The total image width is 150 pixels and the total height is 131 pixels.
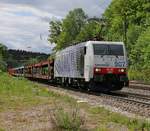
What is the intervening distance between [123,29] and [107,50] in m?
55.5

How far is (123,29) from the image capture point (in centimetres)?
8469

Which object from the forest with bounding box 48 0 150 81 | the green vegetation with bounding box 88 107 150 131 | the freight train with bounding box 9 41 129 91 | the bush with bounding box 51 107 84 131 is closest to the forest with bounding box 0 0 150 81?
the forest with bounding box 48 0 150 81

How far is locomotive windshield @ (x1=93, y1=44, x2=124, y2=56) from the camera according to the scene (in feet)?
97.1

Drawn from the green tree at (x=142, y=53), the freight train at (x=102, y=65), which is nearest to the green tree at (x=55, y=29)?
the green tree at (x=142, y=53)

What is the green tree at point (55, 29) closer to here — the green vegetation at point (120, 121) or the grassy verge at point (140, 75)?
the grassy verge at point (140, 75)

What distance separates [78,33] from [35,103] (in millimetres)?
104101

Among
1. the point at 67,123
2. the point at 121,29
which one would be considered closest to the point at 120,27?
the point at 121,29

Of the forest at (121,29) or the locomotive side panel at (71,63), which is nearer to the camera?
the locomotive side panel at (71,63)

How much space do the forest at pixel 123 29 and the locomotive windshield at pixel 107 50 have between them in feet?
17.0

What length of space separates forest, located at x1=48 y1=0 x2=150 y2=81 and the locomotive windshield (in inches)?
204

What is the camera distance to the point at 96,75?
94.3 ft

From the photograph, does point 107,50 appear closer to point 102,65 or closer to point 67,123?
point 102,65

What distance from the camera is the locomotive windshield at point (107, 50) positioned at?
97.1 feet

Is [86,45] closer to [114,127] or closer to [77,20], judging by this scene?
[114,127]
